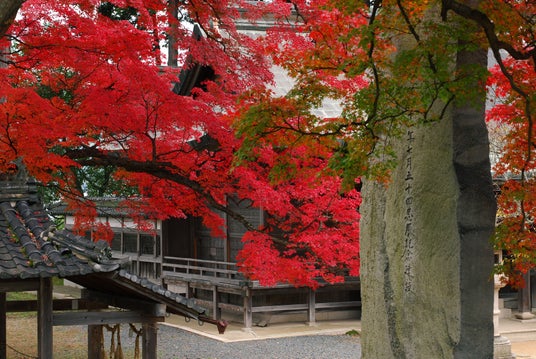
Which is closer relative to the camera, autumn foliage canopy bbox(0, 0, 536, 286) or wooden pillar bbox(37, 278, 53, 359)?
autumn foliage canopy bbox(0, 0, 536, 286)

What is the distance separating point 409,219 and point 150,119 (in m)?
5.37

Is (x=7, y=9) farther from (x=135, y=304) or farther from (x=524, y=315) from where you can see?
(x=524, y=315)

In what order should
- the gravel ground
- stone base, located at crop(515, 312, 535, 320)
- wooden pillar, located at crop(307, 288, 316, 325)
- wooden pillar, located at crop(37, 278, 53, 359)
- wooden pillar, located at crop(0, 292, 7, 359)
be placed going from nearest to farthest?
1. wooden pillar, located at crop(37, 278, 53, 359)
2. wooden pillar, located at crop(0, 292, 7, 359)
3. the gravel ground
4. wooden pillar, located at crop(307, 288, 316, 325)
5. stone base, located at crop(515, 312, 535, 320)

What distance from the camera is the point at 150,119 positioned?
11.0 meters

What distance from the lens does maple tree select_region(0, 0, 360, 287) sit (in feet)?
30.8

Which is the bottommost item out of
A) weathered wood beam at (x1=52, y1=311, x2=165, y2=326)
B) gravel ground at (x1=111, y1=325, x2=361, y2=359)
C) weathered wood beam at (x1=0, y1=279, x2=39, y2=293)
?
gravel ground at (x1=111, y1=325, x2=361, y2=359)

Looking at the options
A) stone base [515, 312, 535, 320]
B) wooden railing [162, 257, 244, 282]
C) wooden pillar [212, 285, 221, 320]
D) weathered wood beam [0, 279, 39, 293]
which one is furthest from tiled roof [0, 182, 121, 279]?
stone base [515, 312, 535, 320]

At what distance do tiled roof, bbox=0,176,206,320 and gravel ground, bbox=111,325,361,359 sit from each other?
254 inches

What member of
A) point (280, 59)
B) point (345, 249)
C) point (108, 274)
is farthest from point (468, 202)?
point (345, 249)

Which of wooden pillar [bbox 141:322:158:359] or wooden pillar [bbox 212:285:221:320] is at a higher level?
wooden pillar [bbox 141:322:158:359]

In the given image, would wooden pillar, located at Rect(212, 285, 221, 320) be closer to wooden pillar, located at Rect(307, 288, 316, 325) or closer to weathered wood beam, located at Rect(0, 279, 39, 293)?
wooden pillar, located at Rect(307, 288, 316, 325)

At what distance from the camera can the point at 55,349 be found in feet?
54.2

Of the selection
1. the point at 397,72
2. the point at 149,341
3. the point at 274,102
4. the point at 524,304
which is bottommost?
the point at 524,304

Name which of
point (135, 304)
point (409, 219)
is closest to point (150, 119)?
point (135, 304)
